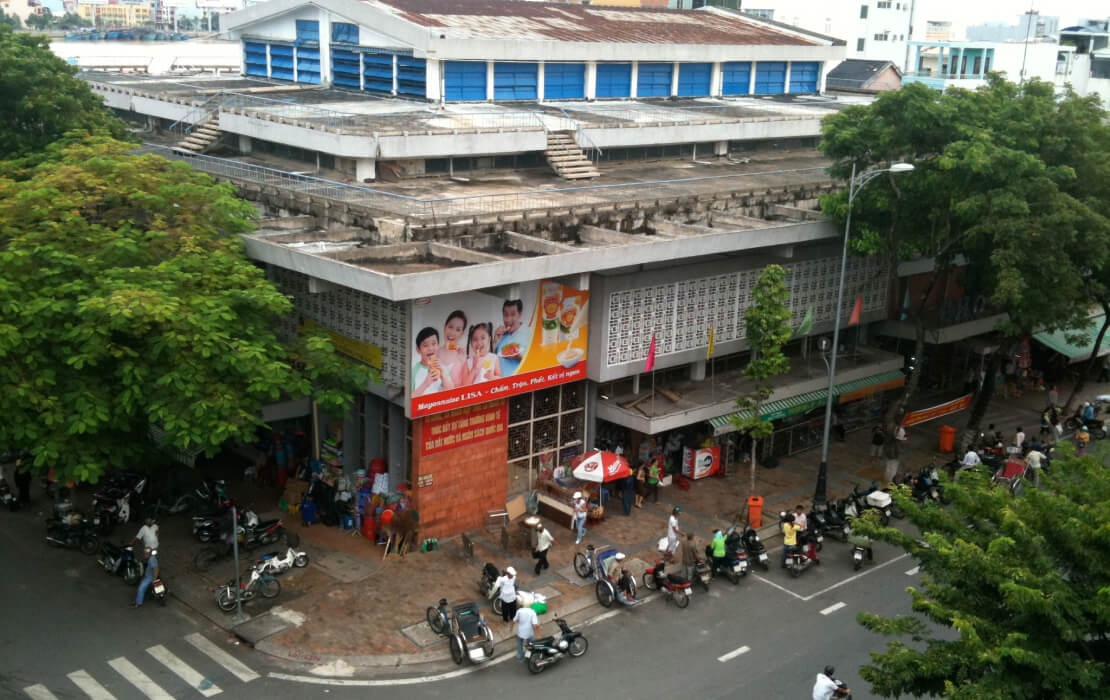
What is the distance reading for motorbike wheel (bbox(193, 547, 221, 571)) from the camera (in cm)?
2491

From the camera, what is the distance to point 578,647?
22.1 meters

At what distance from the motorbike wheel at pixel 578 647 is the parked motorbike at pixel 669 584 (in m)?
3.16

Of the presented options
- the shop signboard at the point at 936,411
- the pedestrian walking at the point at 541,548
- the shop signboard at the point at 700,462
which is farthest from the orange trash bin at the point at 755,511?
the shop signboard at the point at 936,411

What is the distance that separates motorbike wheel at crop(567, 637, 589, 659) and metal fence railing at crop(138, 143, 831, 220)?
11.6 meters

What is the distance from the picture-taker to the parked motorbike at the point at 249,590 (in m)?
22.9

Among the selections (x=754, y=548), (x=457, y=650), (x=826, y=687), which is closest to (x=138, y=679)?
(x=457, y=650)

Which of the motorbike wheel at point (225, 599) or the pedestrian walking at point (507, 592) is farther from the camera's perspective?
the pedestrian walking at point (507, 592)

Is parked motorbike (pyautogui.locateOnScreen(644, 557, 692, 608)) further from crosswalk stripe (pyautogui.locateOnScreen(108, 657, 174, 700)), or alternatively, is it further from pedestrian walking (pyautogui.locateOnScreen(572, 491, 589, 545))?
crosswalk stripe (pyautogui.locateOnScreen(108, 657, 174, 700))

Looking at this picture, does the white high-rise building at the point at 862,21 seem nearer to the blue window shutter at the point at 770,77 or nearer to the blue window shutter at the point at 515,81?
the blue window shutter at the point at 770,77

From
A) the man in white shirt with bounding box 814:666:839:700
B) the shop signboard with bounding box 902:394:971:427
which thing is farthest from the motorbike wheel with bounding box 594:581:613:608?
the shop signboard with bounding box 902:394:971:427

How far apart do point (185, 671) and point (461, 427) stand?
352 inches

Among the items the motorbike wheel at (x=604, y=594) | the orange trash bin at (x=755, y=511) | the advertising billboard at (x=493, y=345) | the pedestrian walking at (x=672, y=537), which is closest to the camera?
the motorbike wheel at (x=604, y=594)

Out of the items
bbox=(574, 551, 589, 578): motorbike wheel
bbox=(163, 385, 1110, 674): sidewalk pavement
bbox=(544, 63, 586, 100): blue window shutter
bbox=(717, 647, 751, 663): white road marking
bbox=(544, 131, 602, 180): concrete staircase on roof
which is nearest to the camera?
bbox=(163, 385, 1110, 674): sidewalk pavement

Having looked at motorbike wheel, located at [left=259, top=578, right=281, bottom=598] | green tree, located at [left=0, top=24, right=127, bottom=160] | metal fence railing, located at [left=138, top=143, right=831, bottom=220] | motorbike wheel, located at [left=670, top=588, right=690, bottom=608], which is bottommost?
motorbike wheel, located at [left=670, top=588, right=690, bottom=608]
